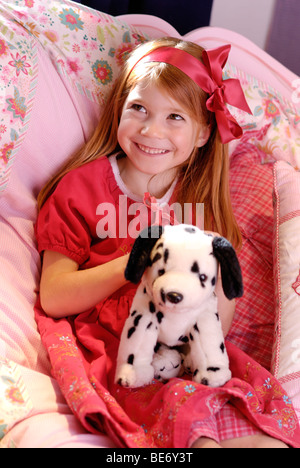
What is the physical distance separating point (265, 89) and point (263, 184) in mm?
345

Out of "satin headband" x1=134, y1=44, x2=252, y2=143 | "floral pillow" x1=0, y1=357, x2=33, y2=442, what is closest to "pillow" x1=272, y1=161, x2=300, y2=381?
"satin headband" x1=134, y1=44, x2=252, y2=143

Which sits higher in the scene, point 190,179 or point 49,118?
point 49,118

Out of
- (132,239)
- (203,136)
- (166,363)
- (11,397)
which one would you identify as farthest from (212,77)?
(11,397)

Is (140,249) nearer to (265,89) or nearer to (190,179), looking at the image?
(190,179)

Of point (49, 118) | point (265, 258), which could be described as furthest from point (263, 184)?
point (49, 118)

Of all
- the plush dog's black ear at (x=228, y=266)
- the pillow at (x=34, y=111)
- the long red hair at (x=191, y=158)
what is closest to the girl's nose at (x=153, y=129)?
the long red hair at (x=191, y=158)

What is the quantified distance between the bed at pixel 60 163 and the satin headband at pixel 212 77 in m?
0.22

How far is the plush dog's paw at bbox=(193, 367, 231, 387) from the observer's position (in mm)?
1012

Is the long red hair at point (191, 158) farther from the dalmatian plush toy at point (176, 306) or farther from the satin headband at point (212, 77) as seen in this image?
the dalmatian plush toy at point (176, 306)

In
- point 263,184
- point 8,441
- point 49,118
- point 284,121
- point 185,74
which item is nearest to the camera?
point 8,441

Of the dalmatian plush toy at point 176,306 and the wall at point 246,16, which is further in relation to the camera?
the wall at point 246,16

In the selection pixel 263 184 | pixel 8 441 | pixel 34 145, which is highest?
pixel 34 145

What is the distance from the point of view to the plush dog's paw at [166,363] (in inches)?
41.9

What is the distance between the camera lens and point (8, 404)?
985 millimetres
